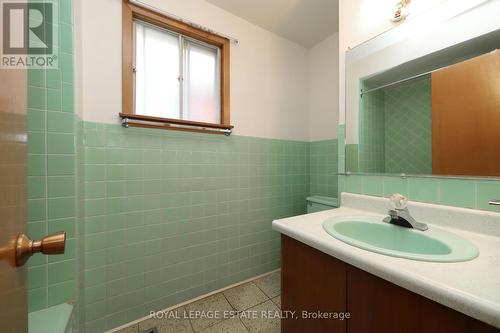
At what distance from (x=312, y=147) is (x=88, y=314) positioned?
2.25 m

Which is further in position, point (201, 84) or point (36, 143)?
point (201, 84)

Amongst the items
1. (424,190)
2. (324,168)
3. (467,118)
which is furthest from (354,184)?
(324,168)

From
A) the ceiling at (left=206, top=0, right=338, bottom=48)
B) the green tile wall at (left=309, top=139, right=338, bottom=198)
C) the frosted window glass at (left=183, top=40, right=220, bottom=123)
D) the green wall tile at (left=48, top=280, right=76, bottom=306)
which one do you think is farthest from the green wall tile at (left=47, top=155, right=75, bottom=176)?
the green tile wall at (left=309, top=139, right=338, bottom=198)

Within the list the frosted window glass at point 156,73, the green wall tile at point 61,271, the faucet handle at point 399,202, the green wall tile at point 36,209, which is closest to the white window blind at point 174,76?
the frosted window glass at point 156,73

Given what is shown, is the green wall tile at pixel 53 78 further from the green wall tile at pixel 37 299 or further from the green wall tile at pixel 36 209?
the green wall tile at pixel 37 299

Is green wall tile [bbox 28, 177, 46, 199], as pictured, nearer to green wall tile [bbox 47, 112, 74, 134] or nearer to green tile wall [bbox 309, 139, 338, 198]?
green wall tile [bbox 47, 112, 74, 134]

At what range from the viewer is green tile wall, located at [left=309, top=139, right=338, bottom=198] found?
1.92 meters

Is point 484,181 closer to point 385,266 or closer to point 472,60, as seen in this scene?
point 472,60

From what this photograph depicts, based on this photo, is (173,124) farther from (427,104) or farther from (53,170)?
(427,104)

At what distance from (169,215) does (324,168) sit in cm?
154

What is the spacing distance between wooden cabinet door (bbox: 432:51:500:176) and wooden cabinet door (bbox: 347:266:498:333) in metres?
0.66

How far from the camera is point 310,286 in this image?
0.79 meters

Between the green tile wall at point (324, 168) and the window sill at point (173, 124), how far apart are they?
1.03 metres

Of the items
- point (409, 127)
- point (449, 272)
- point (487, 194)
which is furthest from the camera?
point (409, 127)
